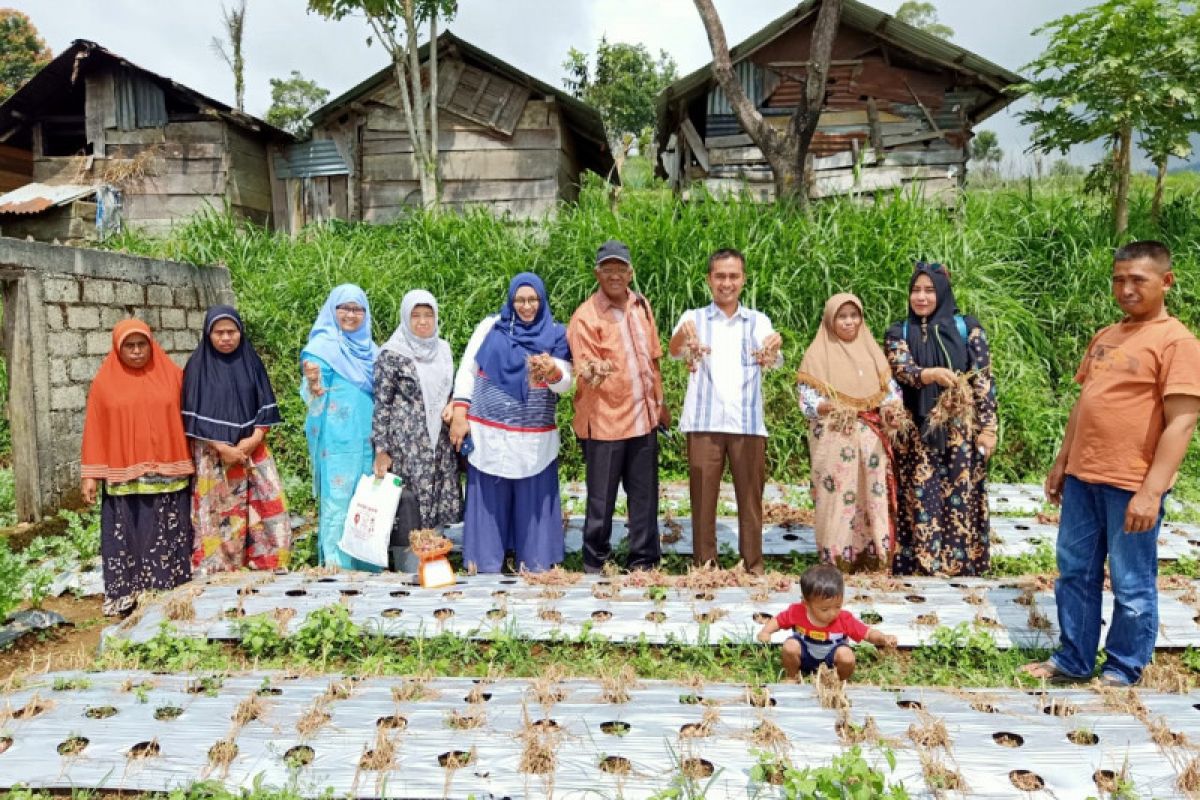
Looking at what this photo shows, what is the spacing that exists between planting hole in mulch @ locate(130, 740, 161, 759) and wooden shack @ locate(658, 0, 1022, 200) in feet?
30.1

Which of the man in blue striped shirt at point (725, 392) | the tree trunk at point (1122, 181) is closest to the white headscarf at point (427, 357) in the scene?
the man in blue striped shirt at point (725, 392)

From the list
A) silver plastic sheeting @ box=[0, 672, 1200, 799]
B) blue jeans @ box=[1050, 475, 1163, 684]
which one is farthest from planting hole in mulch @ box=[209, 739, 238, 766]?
blue jeans @ box=[1050, 475, 1163, 684]

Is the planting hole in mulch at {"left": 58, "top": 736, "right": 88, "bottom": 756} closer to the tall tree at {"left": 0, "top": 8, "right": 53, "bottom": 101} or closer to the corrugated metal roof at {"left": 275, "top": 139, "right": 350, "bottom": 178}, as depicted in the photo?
the corrugated metal roof at {"left": 275, "top": 139, "right": 350, "bottom": 178}

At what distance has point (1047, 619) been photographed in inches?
126

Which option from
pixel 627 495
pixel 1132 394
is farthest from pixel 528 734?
pixel 1132 394

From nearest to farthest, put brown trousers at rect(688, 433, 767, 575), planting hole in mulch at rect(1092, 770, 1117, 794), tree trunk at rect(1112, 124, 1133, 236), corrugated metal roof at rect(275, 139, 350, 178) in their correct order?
planting hole in mulch at rect(1092, 770, 1117, 794)
brown trousers at rect(688, 433, 767, 575)
tree trunk at rect(1112, 124, 1133, 236)
corrugated metal roof at rect(275, 139, 350, 178)

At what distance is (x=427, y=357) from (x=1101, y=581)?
3.08m

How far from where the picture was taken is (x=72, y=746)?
7.31 ft

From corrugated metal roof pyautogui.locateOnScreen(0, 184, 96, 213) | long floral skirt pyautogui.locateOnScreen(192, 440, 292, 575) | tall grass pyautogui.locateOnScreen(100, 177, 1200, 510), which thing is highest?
corrugated metal roof pyautogui.locateOnScreen(0, 184, 96, 213)

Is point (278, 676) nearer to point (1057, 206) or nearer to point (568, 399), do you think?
point (568, 399)

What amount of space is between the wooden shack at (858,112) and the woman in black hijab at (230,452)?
746cm

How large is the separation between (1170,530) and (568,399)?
410cm

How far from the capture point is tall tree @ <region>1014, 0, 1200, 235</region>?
263 inches

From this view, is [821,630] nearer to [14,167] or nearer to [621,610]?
[621,610]
